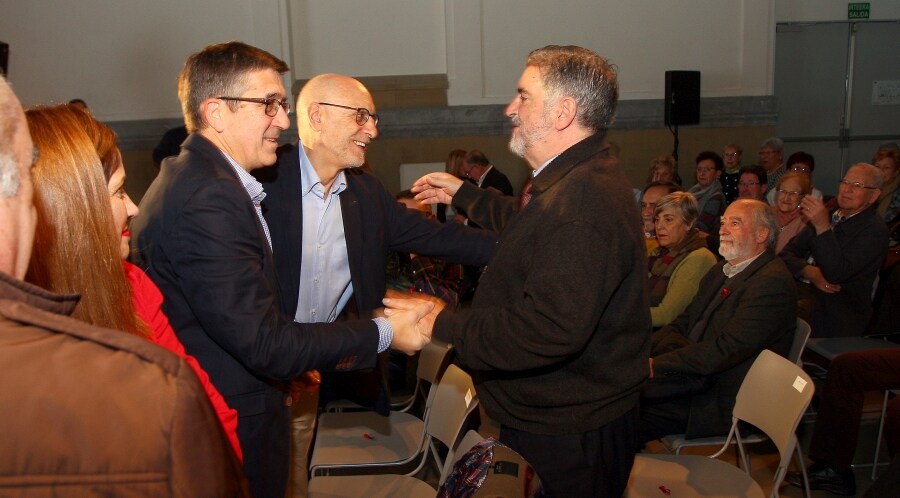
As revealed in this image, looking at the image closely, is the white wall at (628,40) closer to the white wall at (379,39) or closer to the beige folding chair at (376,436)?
the white wall at (379,39)

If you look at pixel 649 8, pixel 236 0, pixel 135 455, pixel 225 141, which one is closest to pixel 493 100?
pixel 649 8

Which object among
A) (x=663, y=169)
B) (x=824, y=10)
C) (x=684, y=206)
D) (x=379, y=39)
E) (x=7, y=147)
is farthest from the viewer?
(x=824, y=10)

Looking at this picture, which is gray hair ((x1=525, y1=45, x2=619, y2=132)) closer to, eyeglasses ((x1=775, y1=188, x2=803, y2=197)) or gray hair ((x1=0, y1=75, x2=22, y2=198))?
gray hair ((x1=0, y1=75, x2=22, y2=198))

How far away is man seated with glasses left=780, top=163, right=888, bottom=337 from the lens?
4617mm

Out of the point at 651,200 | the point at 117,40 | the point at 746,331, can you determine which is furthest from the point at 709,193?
the point at 117,40

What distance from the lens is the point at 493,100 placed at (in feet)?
30.0

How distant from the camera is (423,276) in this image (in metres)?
4.81

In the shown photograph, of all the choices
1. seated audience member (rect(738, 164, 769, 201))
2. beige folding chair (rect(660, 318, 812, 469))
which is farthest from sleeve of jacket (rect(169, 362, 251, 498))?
seated audience member (rect(738, 164, 769, 201))

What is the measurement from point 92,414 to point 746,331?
3270 mm

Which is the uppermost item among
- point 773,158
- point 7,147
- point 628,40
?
point 628,40

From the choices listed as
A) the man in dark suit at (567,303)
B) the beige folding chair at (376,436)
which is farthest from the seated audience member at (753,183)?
the man in dark suit at (567,303)

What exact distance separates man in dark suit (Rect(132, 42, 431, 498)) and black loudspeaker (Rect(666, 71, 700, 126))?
7.12 m

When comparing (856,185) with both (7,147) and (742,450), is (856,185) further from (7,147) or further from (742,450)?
(7,147)

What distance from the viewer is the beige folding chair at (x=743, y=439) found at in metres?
3.33
